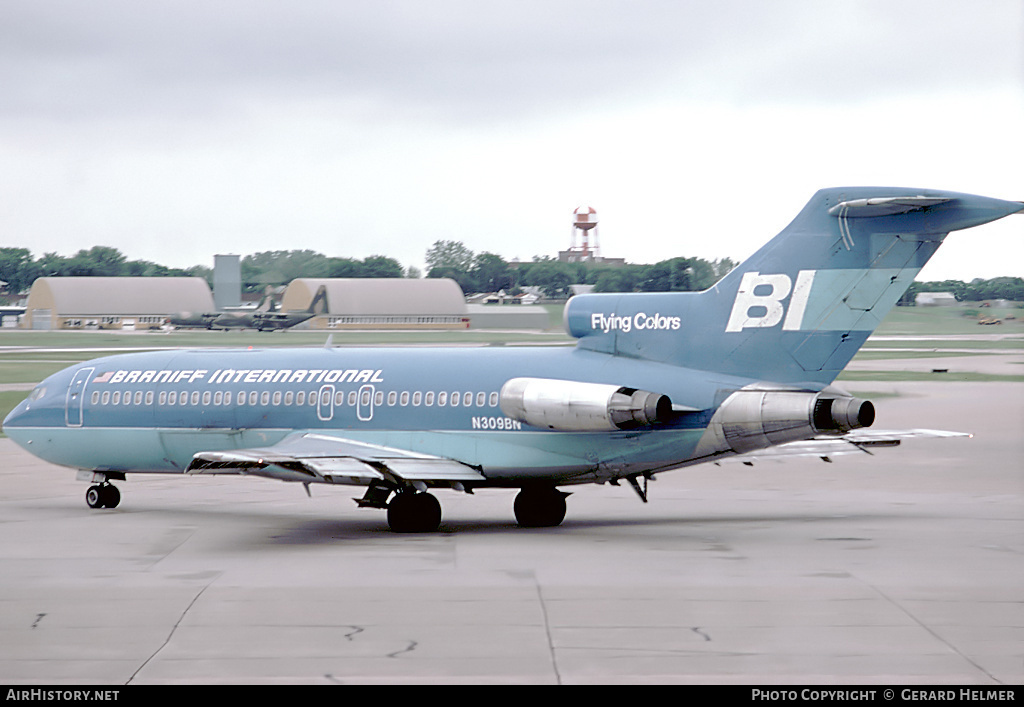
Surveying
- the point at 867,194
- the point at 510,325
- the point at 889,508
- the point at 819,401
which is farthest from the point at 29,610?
the point at 510,325

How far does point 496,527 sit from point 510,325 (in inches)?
1120

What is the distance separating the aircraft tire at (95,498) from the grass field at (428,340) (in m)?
18.6

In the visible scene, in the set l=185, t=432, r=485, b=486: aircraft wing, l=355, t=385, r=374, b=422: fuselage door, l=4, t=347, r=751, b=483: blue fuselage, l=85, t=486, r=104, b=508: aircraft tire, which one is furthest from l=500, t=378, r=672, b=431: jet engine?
l=85, t=486, r=104, b=508: aircraft tire

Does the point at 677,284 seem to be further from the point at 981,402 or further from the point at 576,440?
the point at 981,402

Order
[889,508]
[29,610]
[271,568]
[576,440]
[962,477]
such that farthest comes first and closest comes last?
[962,477] < [889,508] < [576,440] < [271,568] < [29,610]

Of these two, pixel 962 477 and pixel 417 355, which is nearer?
pixel 417 355

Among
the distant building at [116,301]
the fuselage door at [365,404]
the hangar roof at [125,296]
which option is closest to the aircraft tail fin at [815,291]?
the fuselage door at [365,404]

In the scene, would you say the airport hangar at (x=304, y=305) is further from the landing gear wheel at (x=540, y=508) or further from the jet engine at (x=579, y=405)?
the jet engine at (x=579, y=405)

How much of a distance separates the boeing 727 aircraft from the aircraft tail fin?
2 centimetres

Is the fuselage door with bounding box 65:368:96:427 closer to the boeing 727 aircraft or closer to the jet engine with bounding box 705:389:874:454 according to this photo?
the boeing 727 aircraft

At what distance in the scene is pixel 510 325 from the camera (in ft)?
163

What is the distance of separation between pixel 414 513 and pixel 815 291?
7337 mm

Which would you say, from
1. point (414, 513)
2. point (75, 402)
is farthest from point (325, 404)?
point (75, 402)

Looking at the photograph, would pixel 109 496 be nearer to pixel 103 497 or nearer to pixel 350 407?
pixel 103 497
